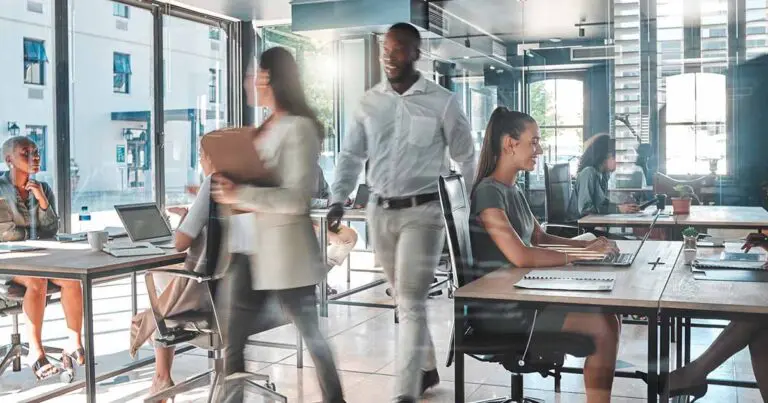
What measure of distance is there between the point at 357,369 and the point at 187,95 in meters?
4.68

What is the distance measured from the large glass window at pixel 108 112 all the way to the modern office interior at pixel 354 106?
0.7 inches

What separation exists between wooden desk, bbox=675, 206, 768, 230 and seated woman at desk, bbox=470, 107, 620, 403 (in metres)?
1.73

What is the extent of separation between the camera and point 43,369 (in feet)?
12.6

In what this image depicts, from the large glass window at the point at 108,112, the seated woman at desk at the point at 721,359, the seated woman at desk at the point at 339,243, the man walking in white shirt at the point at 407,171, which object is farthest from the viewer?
the large glass window at the point at 108,112

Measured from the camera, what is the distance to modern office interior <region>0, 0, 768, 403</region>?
3975mm

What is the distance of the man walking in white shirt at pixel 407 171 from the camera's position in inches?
123

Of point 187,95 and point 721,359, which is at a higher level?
point 187,95

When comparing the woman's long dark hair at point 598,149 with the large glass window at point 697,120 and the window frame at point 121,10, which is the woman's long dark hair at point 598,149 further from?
the window frame at point 121,10

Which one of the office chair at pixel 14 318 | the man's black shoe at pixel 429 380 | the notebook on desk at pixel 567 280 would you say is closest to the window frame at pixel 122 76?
the office chair at pixel 14 318

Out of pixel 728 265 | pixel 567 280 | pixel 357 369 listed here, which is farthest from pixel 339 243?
pixel 567 280

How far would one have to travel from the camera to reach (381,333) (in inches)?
188

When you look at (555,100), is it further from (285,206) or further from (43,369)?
Answer: (285,206)

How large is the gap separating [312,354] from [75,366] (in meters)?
2.00

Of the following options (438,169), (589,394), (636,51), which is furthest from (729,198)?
(589,394)
